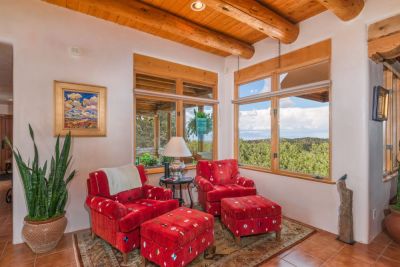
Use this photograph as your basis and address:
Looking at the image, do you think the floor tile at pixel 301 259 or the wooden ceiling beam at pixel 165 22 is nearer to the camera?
the floor tile at pixel 301 259

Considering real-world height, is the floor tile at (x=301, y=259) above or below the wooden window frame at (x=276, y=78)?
below

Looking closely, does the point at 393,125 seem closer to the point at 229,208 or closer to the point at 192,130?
the point at 229,208

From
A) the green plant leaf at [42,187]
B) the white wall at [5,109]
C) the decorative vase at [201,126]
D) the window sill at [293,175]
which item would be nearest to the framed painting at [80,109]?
the green plant leaf at [42,187]

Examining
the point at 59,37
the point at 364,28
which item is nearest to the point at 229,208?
the point at 364,28

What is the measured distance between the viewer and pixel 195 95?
4172 mm

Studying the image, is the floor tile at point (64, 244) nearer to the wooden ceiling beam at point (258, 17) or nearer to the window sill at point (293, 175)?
the window sill at point (293, 175)

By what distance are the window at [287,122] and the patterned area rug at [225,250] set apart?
100 cm

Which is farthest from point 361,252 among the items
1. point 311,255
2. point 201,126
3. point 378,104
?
point 201,126

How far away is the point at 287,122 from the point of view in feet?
11.3

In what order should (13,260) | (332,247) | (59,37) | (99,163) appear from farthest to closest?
(99,163)
(59,37)
(332,247)
(13,260)

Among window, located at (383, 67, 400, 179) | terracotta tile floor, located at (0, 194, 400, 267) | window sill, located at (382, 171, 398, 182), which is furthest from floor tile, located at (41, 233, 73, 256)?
window, located at (383, 67, 400, 179)

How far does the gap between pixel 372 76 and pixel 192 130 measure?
2837 millimetres

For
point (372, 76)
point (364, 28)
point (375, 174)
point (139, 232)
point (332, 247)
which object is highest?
point (364, 28)

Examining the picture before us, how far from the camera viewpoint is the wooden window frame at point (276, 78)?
116 inches
